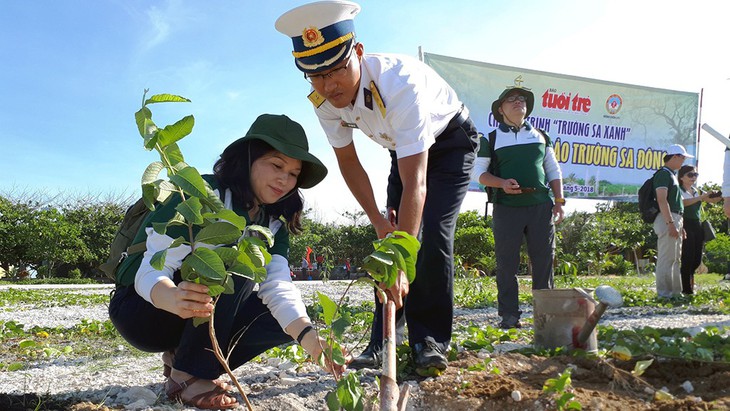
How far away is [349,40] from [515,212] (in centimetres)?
261

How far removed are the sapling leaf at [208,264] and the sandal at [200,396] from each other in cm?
97

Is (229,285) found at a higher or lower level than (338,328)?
higher

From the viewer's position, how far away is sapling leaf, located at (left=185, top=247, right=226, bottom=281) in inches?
54.3

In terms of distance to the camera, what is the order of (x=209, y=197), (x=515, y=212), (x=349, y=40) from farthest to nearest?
(x=515, y=212) < (x=349, y=40) < (x=209, y=197)

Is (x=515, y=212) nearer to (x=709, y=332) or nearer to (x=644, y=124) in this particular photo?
(x=709, y=332)

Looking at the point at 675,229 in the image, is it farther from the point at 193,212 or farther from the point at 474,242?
the point at 474,242

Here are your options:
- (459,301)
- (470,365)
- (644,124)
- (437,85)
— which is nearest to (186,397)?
(470,365)

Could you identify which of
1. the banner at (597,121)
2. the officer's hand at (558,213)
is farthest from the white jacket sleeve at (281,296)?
the banner at (597,121)

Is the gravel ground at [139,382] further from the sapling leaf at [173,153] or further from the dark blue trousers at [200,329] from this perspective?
the sapling leaf at [173,153]

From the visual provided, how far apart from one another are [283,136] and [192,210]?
1.00m

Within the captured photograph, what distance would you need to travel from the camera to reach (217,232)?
1.45 m

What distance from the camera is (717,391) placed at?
1955 millimetres

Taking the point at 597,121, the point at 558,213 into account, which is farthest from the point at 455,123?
the point at 597,121

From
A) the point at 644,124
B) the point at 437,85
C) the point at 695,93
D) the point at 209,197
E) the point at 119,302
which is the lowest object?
the point at 119,302
